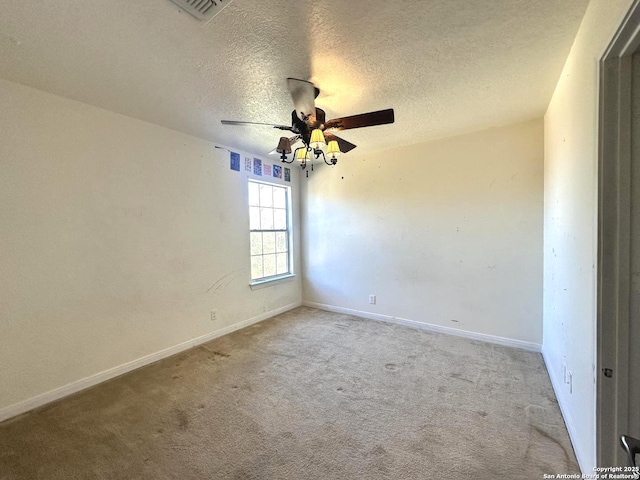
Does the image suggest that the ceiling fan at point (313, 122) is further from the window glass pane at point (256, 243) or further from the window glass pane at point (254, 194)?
the window glass pane at point (256, 243)

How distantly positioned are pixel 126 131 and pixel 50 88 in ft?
1.86

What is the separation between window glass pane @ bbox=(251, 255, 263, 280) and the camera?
394 centimetres

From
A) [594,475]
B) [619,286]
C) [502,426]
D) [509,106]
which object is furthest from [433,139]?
[594,475]

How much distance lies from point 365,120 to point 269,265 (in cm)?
280

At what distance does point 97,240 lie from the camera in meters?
2.41

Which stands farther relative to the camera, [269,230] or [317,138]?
[269,230]

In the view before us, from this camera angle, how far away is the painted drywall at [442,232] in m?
2.91

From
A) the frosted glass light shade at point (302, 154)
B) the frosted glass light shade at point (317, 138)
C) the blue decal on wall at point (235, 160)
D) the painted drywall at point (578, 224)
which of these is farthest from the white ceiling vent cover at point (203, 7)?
the blue decal on wall at point (235, 160)

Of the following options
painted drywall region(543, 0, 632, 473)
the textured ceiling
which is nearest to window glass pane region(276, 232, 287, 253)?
the textured ceiling

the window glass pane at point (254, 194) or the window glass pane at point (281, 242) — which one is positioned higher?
the window glass pane at point (254, 194)

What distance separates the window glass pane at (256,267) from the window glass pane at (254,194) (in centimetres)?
79

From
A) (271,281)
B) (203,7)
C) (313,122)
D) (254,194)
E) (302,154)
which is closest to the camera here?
(203,7)

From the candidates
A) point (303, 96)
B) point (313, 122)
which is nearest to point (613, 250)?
point (313, 122)

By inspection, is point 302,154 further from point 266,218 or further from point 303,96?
point 266,218
